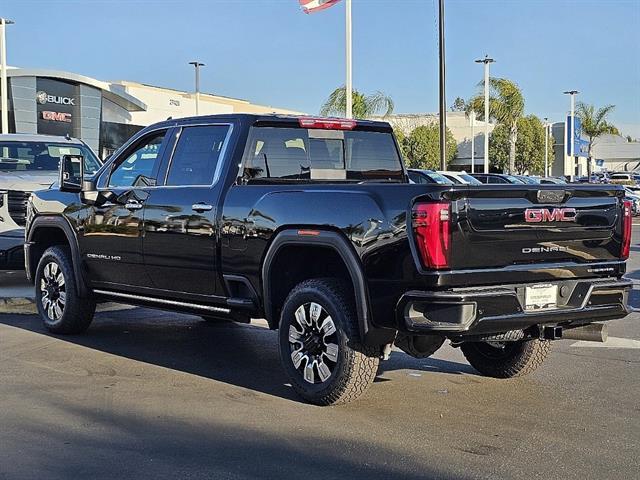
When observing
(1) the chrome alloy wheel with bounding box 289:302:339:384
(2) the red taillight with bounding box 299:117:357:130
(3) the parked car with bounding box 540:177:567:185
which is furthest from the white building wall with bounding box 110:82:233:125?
(1) the chrome alloy wheel with bounding box 289:302:339:384

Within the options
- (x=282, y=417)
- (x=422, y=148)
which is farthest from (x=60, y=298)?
(x=422, y=148)

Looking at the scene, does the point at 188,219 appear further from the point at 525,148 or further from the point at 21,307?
the point at 525,148

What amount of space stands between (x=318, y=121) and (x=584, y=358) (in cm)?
315

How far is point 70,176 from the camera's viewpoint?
831 cm

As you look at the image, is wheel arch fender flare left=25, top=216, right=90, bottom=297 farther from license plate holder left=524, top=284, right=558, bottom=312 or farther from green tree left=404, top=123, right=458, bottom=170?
green tree left=404, top=123, right=458, bottom=170

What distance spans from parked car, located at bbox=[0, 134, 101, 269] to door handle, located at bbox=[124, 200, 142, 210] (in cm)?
386

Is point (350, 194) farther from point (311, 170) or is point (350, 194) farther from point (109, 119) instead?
point (109, 119)

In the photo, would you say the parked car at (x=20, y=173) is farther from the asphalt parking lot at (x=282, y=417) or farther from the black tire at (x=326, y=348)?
the black tire at (x=326, y=348)

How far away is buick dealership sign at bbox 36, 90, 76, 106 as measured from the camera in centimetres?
4209

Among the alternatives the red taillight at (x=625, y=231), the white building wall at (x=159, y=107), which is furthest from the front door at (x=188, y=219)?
the white building wall at (x=159, y=107)

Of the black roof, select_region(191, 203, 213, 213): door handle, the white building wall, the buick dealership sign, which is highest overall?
the white building wall

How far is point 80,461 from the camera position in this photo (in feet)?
15.6

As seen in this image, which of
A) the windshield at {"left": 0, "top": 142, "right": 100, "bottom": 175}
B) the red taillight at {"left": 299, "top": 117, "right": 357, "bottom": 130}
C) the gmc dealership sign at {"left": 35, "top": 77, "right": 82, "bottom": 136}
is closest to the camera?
the red taillight at {"left": 299, "top": 117, "right": 357, "bottom": 130}

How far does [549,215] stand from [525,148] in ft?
Answer: 202
